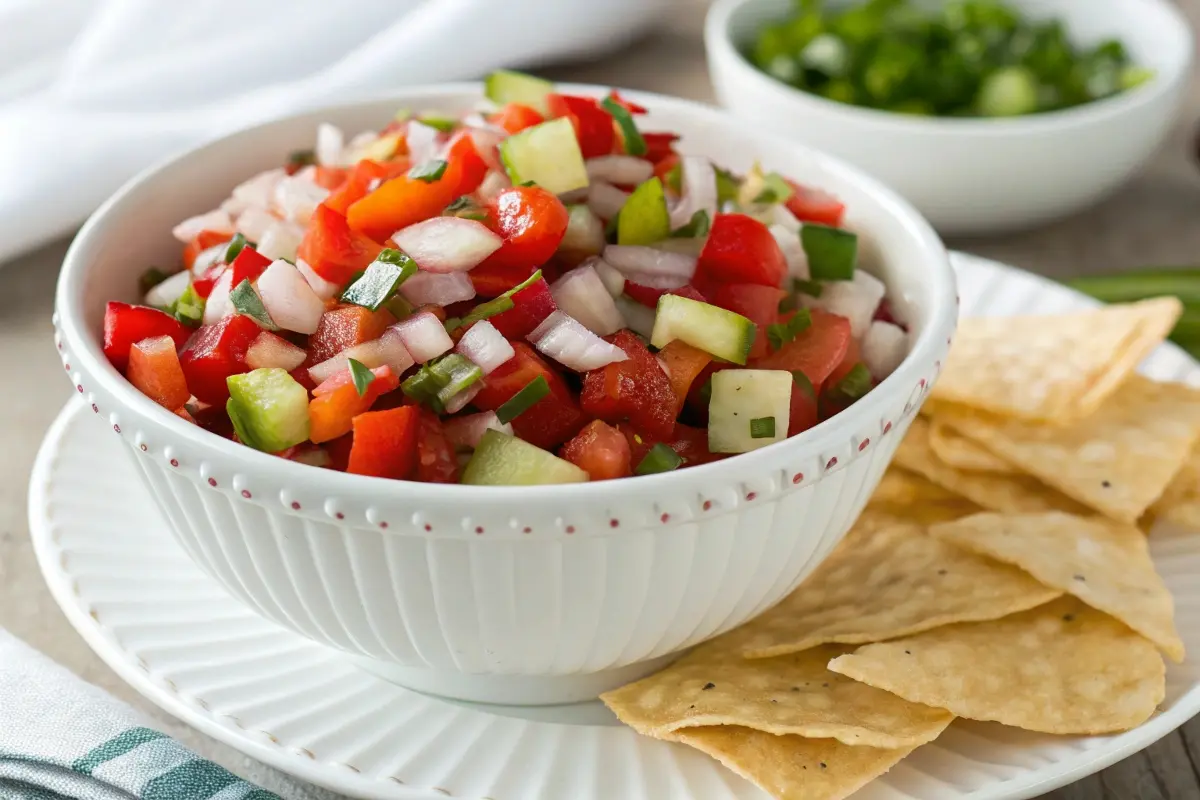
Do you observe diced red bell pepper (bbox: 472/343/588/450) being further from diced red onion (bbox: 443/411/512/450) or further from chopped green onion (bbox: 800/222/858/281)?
chopped green onion (bbox: 800/222/858/281)

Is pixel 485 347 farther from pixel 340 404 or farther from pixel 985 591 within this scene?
pixel 985 591

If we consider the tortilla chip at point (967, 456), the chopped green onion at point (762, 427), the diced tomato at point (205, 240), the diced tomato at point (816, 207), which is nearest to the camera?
the chopped green onion at point (762, 427)

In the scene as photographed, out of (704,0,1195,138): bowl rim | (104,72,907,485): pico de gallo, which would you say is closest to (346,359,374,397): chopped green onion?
(104,72,907,485): pico de gallo

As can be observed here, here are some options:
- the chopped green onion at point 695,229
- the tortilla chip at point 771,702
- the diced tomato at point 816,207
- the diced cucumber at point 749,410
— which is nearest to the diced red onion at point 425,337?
the diced cucumber at point 749,410

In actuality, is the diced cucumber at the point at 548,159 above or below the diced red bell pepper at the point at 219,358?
above

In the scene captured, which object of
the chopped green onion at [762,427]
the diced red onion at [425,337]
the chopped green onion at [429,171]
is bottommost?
the chopped green onion at [762,427]

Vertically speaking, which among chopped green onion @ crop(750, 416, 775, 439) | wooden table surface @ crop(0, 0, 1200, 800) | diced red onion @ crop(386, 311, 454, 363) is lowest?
wooden table surface @ crop(0, 0, 1200, 800)

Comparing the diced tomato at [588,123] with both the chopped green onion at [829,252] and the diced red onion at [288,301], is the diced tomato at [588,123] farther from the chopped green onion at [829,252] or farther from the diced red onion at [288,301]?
the diced red onion at [288,301]
